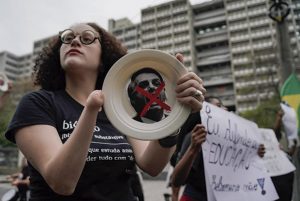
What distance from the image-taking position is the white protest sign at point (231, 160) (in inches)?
89.0

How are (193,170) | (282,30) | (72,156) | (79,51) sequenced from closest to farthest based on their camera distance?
1. (72,156)
2. (79,51)
3. (193,170)
4. (282,30)

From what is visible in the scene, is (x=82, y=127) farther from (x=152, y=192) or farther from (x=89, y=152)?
(x=152, y=192)

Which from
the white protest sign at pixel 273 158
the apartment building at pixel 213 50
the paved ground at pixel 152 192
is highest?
the apartment building at pixel 213 50

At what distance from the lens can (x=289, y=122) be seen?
12.4ft

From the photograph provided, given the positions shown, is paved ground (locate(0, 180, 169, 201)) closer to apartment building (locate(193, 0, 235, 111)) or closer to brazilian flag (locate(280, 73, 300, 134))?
brazilian flag (locate(280, 73, 300, 134))

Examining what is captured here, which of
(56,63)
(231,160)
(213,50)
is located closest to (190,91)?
(56,63)

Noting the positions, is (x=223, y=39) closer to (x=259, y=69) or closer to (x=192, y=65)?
(x=192, y=65)

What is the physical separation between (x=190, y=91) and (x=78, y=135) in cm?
38

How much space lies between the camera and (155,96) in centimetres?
108

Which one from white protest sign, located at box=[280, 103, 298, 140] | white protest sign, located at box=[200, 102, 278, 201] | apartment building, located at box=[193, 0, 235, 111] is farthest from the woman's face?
apartment building, located at box=[193, 0, 235, 111]

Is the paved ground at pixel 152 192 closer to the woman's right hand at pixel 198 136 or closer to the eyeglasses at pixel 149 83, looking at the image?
the woman's right hand at pixel 198 136

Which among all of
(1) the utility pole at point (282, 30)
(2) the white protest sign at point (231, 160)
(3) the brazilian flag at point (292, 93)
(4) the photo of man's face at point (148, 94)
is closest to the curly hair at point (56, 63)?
(4) the photo of man's face at point (148, 94)

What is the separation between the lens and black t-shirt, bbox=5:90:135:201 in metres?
1.16

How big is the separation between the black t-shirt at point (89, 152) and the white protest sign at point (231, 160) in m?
1.03
